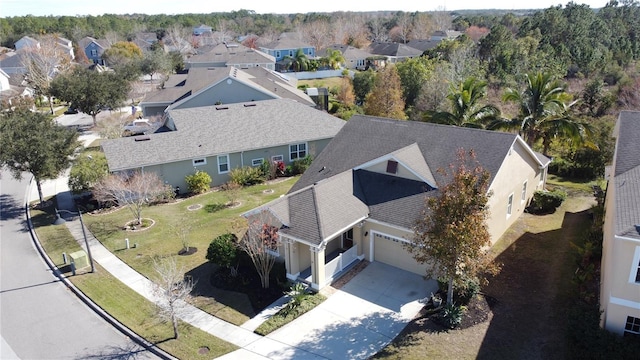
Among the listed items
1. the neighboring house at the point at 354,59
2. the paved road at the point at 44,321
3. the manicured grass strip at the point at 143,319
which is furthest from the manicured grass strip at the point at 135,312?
the neighboring house at the point at 354,59

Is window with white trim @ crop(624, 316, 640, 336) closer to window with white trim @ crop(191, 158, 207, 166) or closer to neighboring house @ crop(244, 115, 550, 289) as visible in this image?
neighboring house @ crop(244, 115, 550, 289)

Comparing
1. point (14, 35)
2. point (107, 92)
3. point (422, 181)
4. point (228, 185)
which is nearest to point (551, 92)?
point (422, 181)

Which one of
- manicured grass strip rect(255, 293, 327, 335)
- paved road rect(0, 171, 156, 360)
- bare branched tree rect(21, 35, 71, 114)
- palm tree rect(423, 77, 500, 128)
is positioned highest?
bare branched tree rect(21, 35, 71, 114)

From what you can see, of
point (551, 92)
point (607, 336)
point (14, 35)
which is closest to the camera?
point (607, 336)

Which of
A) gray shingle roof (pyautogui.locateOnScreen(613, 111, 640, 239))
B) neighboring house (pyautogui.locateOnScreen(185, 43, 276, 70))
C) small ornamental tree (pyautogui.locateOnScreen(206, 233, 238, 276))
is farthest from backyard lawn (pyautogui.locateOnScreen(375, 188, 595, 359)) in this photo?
neighboring house (pyautogui.locateOnScreen(185, 43, 276, 70))

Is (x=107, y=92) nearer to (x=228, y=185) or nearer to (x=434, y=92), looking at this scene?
(x=228, y=185)

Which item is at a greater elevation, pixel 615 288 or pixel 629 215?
pixel 629 215

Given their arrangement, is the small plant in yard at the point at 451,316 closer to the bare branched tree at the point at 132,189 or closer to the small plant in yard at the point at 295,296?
the small plant in yard at the point at 295,296
